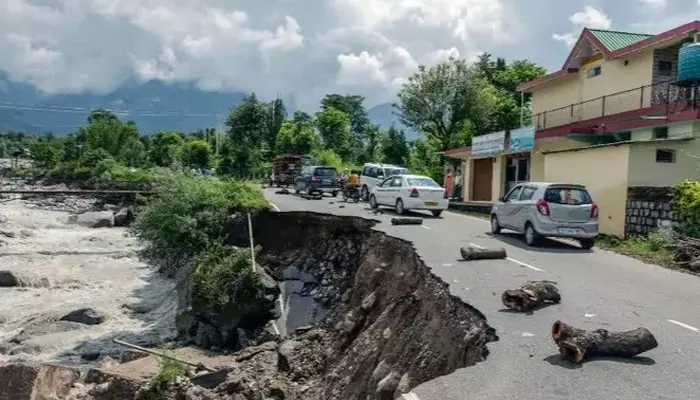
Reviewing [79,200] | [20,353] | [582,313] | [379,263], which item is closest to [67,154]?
[79,200]

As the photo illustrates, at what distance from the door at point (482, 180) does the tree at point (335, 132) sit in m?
34.0

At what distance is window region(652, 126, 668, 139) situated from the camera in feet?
70.6

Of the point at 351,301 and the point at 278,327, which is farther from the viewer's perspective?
the point at 278,327

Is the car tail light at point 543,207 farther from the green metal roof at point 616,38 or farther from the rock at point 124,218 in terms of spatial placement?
the rock at point 124,218

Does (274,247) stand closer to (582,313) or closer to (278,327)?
(278,327)

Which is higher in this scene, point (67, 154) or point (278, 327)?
point (67, 154)

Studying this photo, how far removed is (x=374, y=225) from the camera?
20.1m

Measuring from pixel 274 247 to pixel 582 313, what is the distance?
15.1 metres

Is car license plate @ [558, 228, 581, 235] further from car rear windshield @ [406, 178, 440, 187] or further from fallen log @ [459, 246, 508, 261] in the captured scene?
car rear windshield @ [406, 178, 440, 187]

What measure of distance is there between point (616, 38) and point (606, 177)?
37.8 ft

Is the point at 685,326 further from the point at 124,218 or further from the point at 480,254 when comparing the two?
the point at 124,218

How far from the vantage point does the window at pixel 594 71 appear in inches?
1131

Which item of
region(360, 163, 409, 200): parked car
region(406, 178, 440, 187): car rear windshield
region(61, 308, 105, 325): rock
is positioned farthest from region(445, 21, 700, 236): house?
region(61, 308, 105, 325): rock

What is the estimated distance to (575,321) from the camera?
8344mm
